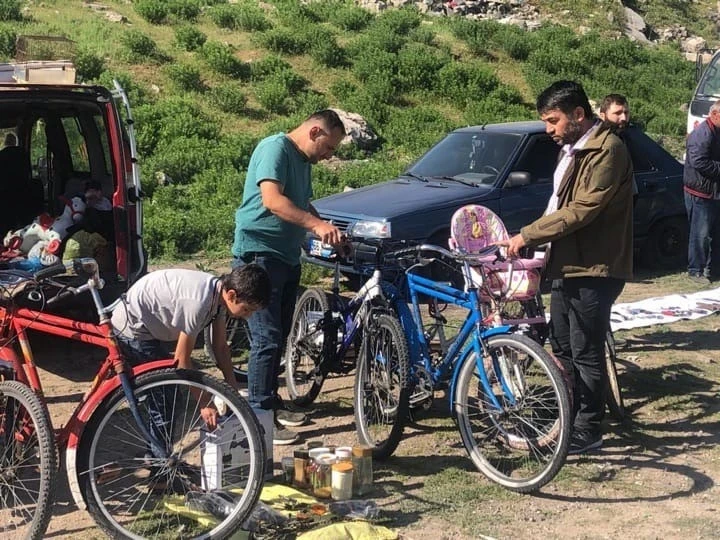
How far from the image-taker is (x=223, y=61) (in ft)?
65.0

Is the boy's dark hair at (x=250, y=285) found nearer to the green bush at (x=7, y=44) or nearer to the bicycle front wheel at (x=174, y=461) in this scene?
the bicycle front wheel at (x=174, y=461)

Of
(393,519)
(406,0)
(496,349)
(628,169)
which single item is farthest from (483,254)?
(406,0)

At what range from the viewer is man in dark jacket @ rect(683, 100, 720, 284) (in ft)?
31.7

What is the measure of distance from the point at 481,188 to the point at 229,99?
1049 centimetres

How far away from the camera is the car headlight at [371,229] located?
334 inches

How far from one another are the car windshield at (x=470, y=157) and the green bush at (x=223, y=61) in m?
10.9

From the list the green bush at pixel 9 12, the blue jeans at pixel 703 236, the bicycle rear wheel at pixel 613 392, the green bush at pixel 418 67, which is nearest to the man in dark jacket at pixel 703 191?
the blue jeans at pixel 703 236

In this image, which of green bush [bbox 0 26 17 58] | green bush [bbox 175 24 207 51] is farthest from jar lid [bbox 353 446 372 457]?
green bush [bbox 175 24 207 51]

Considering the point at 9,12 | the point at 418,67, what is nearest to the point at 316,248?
the point at 418,67

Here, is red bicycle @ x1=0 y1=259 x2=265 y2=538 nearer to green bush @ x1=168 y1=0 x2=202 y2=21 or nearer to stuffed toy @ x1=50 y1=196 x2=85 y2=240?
stuffed toy @ x1=50 y1=196 x2=85 y2=240

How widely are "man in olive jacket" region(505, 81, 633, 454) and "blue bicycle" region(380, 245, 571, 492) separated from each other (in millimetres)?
417

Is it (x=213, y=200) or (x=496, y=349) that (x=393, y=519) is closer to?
(x=496, y=349)

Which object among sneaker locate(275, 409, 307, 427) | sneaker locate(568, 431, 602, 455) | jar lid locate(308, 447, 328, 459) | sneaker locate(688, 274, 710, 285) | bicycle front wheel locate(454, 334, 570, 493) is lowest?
sneaker locate(688, 274, 710, 285)

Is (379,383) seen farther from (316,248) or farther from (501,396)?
(316,248)
